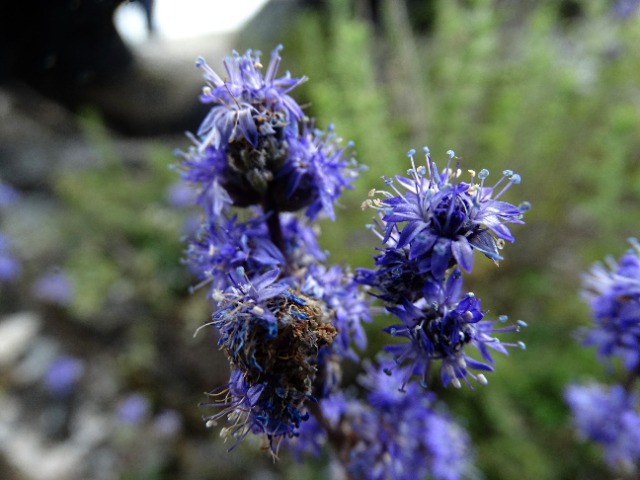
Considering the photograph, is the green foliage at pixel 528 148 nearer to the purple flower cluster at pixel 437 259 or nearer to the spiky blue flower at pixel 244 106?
the spiky blue flower at pixel 244 106

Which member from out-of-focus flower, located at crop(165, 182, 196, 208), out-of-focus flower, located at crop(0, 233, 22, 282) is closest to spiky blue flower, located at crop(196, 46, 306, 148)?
out-of-focus flower, located at crop(165, 182, 196, 208)

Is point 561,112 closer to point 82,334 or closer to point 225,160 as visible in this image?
point 225,160

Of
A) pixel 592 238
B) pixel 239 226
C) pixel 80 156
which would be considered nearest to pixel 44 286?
pixel 80 156

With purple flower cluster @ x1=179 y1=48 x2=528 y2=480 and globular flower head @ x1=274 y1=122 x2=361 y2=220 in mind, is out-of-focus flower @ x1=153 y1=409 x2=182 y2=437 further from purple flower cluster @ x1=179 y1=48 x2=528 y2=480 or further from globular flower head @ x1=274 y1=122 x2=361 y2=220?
globular flower head @ x1=274 y1=122 x2=361 y2=220

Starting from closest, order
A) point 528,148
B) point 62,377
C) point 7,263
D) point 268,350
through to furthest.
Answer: point 268,350 → point 528,148 → point 62,377 → point 7,263

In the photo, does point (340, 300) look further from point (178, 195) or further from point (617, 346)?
point (178, 195)

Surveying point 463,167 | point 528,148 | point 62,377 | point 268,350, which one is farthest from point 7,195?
point 268,350

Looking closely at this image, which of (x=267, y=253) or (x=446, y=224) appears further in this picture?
(x=267, y=253)
